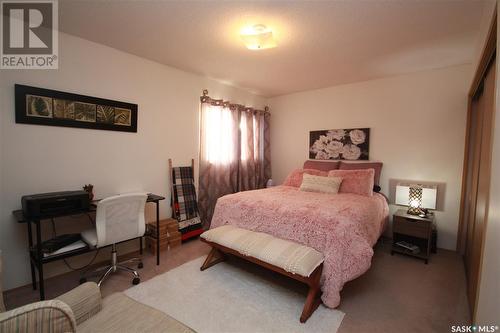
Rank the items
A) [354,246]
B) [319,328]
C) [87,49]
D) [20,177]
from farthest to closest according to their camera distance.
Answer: [87,49] → [20,177] → [354,246] → [319,328]

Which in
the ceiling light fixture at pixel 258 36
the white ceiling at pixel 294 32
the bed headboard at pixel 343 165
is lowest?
the bed headboard at pixel 343 165

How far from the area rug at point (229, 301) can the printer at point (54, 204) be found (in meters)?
0.93

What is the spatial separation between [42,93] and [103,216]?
1.36 metres

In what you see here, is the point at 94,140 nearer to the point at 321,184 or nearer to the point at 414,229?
the point at 321,184

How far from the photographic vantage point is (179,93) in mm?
3461

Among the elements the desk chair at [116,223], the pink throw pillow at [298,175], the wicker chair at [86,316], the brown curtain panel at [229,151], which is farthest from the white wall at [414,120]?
the wicker chair at [86,316]

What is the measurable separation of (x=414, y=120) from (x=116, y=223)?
4031 mm

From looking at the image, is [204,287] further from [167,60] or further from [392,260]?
[167,60]

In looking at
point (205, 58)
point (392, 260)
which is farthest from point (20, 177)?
point (392, 260)

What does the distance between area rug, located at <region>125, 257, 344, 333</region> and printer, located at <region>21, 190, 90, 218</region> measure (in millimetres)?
926

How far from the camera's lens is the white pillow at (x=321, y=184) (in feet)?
10.8

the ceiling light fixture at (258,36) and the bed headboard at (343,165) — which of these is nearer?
the ceiling light fixture at (258,36)

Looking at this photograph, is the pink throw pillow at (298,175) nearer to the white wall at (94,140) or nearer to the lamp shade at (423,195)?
the lamp shade at (423,195)

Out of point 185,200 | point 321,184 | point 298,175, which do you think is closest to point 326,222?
point 321,184
